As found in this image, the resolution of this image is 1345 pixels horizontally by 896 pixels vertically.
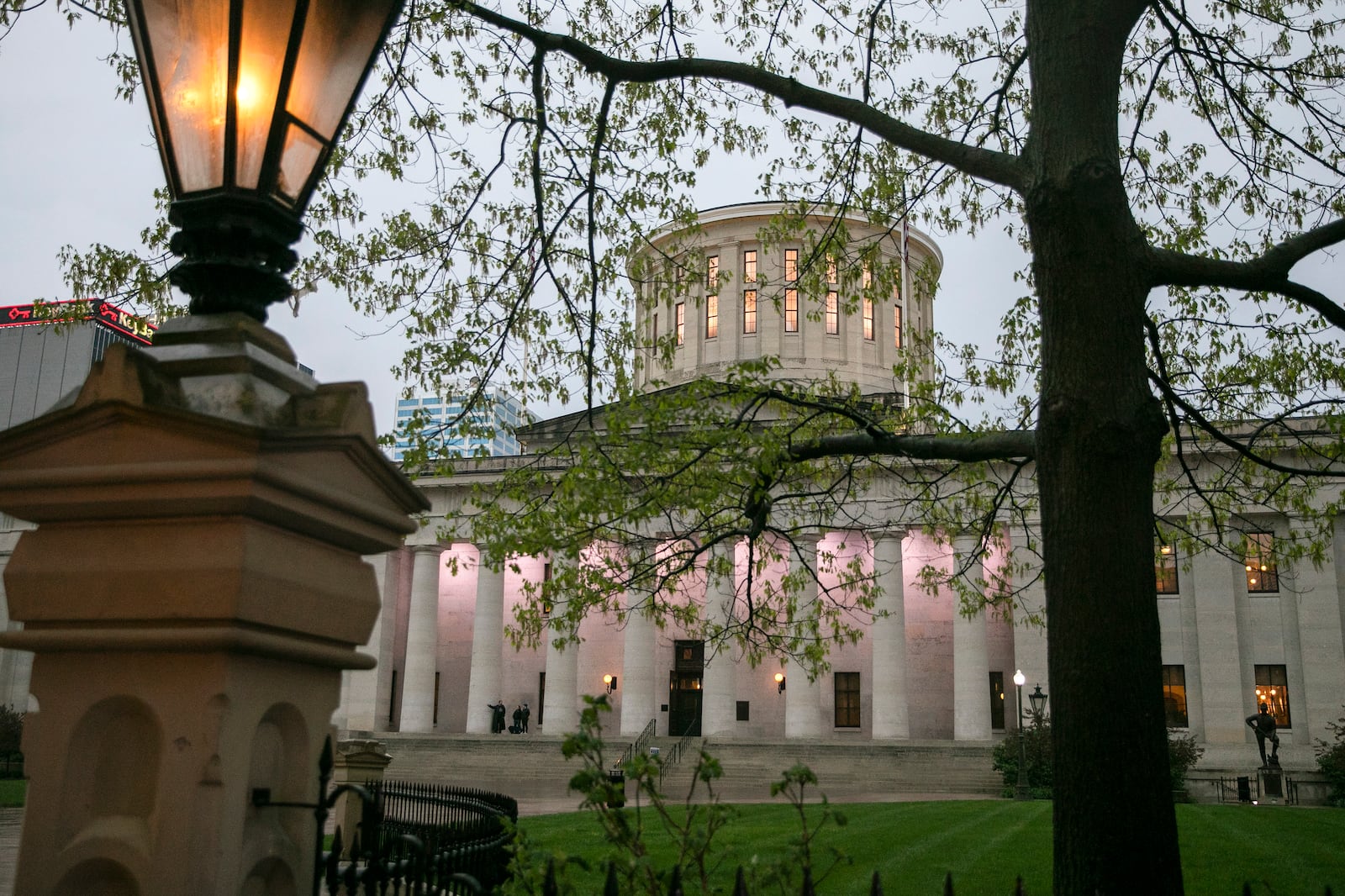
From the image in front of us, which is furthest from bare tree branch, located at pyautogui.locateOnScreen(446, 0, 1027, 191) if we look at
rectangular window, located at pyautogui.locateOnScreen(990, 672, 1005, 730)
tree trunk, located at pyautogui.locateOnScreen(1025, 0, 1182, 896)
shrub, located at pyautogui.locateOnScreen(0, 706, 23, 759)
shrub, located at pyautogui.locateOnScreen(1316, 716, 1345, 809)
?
shrub, located at pyautogui.locateOnScreen(0, 706, 23, 759)

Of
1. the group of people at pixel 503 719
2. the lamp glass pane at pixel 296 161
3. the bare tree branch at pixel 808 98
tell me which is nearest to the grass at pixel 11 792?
the group of people at pixel 503 719

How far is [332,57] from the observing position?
125 inches

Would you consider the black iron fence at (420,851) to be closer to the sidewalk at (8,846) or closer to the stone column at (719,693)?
the sidewalk at (8,846)

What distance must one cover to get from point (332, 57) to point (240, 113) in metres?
0.31

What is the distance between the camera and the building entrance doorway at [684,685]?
195 feet

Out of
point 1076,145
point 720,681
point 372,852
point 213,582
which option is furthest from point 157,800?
point 720,681

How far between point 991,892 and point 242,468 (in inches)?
533

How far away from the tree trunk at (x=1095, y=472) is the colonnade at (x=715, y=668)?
35.7 metres

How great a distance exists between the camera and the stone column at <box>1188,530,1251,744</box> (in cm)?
4797

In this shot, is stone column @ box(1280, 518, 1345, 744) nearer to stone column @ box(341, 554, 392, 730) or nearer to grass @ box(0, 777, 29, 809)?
stone column @ box(341, 554, 392, 730)

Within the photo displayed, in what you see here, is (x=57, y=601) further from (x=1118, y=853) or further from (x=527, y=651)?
(x=527, y=651)

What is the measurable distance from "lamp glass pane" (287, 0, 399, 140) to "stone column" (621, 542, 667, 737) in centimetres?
5022

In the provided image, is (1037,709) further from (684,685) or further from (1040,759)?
(684,685)

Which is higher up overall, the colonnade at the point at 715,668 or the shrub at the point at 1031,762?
the colonnade at the point at 715,668
